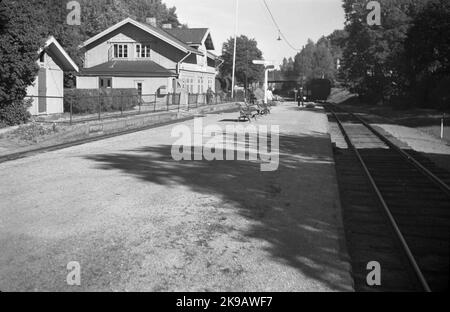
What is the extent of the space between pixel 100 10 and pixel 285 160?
60767 millimetres

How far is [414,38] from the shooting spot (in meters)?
36.6

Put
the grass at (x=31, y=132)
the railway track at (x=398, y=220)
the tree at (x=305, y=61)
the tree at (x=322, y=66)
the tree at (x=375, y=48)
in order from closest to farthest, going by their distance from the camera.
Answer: the railway track at (x=398, y=220)
the grass at (x=31, y=132)
the tree at (x=375, y=48)
the tree at (x=322, y=66)
the tree at (x=305, y=61)

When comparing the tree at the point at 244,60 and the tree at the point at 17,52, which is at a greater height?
the tree at the point at 244,60

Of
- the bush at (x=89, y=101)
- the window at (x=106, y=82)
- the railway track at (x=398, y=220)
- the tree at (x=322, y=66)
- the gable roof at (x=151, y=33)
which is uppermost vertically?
the tree at (x=322, y=66)

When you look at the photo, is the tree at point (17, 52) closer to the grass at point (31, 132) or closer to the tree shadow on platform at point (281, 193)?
the grass at point (31, 132)

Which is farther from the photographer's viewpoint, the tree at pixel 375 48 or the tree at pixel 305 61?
the tree at pixel 305 61

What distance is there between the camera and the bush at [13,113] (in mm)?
19391

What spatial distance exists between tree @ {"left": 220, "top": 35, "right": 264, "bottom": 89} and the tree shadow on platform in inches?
2198

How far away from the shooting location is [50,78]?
26.1m

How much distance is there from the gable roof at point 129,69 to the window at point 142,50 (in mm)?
749

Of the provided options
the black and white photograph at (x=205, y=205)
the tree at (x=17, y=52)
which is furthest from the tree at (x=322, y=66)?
the tree at (x=17, y=52)

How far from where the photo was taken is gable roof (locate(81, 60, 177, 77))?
1626 inches
